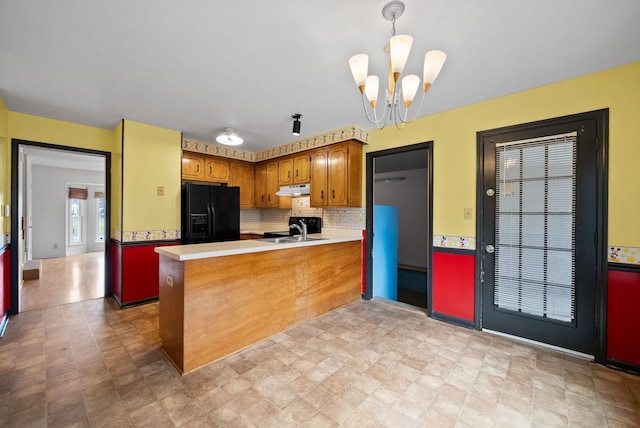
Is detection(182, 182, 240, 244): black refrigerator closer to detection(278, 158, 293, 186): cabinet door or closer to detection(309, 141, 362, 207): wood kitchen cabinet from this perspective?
detection(278, 158, 293, 186): cabinet door

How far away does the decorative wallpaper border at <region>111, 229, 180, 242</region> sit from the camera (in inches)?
135

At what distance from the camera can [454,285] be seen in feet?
9.85

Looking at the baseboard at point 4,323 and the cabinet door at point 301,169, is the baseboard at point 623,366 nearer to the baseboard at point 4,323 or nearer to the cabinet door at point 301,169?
the cabinet door at point 301,169

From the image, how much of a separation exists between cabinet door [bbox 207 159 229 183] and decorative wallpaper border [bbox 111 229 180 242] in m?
1.20

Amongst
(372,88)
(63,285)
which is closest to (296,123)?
(372,88)

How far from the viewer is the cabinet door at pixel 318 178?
3998 mm

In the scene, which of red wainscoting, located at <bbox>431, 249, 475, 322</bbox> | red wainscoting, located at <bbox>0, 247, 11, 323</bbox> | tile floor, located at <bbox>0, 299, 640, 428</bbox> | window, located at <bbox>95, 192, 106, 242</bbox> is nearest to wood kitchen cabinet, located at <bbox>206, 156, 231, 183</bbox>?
red wainscoting, located at <bbox>0, 247, 11, 323</bbox>

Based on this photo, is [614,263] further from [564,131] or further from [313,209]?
[313,209]

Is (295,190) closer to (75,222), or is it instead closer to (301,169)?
(301,169)

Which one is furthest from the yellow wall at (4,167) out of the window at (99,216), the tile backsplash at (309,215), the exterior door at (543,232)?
the window at (99,216)

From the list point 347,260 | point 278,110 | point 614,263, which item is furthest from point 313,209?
point 614,263

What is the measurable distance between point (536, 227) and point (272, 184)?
3874mm

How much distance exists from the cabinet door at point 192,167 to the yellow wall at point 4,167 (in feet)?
6.11

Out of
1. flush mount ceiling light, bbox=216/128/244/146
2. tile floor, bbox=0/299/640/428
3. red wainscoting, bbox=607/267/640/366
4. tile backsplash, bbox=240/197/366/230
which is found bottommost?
tile floor, bbox=0/299/640/428
